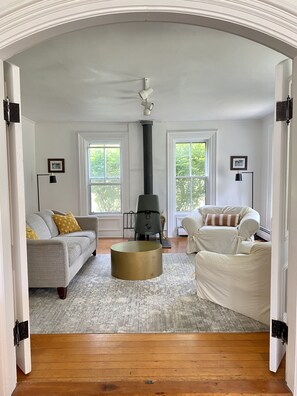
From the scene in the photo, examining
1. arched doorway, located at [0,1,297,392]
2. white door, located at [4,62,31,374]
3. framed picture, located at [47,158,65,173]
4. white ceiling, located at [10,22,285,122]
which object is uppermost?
white ceiling, located at [10,22,285,122]

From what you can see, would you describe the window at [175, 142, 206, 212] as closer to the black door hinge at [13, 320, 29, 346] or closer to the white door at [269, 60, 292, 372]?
the white door at [269, 60, 292, 372]

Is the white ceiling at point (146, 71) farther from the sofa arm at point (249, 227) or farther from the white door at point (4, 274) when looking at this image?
the sofa arm at point (249, 227)

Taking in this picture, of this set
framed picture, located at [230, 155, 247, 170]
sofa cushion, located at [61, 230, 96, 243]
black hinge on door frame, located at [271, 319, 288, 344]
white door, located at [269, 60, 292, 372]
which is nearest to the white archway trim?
white door, located at [269, 60, 292, 372]

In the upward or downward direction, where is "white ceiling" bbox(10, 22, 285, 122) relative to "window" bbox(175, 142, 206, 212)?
upward

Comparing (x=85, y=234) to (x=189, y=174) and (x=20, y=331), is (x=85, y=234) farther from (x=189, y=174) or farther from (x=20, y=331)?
(x=189, y=174)

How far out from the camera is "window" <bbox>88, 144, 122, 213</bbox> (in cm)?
626

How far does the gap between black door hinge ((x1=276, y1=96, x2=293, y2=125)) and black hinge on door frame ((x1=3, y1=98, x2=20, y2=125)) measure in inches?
57.8

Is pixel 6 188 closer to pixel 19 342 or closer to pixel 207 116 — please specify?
pixel 19 342

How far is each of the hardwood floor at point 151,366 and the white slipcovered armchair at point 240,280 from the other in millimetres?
427

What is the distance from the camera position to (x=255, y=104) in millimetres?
4715

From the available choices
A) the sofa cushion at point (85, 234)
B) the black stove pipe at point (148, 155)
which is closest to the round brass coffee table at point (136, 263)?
the sofa cushion at point (85, 234)

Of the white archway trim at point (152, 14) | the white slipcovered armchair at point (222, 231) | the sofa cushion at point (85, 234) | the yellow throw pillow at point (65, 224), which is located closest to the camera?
the white archway trim at point (152, 14)

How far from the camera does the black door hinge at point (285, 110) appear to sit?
1.54 meters

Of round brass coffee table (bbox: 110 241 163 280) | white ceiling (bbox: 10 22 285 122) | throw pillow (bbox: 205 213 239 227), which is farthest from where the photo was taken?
throw pillow (bbox: 205 213 239 227)
